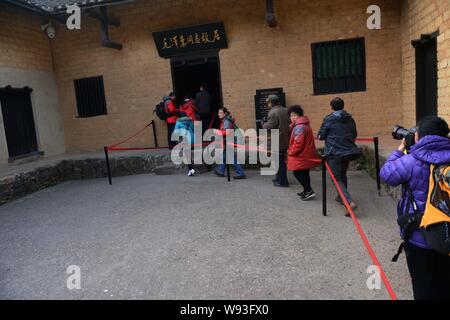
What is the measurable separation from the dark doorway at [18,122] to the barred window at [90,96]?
1.28 m

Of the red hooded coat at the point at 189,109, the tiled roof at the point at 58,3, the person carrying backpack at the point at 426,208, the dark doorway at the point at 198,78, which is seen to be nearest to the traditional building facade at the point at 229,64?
the tiled roof at the point at 58,3

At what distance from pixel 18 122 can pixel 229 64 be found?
537cm

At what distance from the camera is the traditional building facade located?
8.34m

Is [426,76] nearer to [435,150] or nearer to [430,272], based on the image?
[435,150]

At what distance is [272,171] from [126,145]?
14.4ft

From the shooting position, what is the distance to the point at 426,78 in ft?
23.4

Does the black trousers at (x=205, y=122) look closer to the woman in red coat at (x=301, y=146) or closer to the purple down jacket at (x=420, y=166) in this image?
the woman in red coat at (x=301, y=146)

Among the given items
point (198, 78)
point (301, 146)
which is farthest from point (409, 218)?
point (198, 78)

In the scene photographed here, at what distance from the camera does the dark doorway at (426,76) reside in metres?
6.54

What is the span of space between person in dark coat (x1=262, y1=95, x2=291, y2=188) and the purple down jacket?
4004 millimetres

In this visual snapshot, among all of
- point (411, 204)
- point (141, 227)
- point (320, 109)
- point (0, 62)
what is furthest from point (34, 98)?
point (411, 204)

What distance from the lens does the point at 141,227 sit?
5.35m

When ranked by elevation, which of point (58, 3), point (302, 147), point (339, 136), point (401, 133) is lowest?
point (302, 147)

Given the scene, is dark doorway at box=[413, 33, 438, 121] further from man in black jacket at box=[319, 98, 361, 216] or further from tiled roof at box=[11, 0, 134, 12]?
tiled roof at box=[11, 0, 134, 12]
